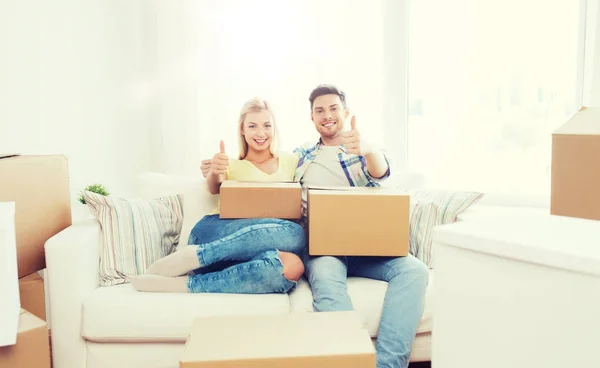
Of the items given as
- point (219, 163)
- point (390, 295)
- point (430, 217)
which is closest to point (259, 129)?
point (219, 163)

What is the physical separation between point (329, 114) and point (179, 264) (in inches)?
31.3

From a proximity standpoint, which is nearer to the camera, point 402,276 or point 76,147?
point 402,276

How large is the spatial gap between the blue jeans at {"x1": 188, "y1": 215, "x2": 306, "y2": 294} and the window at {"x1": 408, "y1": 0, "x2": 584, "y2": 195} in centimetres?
135

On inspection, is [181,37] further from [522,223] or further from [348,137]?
[522,223]

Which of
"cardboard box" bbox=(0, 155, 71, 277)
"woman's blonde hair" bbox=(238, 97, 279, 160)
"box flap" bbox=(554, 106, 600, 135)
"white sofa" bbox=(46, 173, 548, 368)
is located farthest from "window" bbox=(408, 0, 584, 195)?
"box flap" bbox=(554, 106, 600, 135)

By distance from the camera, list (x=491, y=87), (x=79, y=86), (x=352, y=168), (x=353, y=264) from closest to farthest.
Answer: (x=353, y=264) < (x=352, y=168) < (x=79, y=86) < (x=491, y=87)

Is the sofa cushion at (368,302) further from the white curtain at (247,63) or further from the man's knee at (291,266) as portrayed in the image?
the white curtain at (247,63)

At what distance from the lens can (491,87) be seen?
288 centimetres

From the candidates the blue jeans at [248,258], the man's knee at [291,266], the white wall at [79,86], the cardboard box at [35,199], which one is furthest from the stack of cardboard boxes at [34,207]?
the man's knee at [291,266]

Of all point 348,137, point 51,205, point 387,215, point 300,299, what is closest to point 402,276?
point 387,215

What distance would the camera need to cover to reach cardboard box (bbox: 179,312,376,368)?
3.26 ft

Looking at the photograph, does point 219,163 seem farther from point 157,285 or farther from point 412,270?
point 412,270

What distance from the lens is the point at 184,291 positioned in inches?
67.9

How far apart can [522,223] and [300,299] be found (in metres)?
1.00
